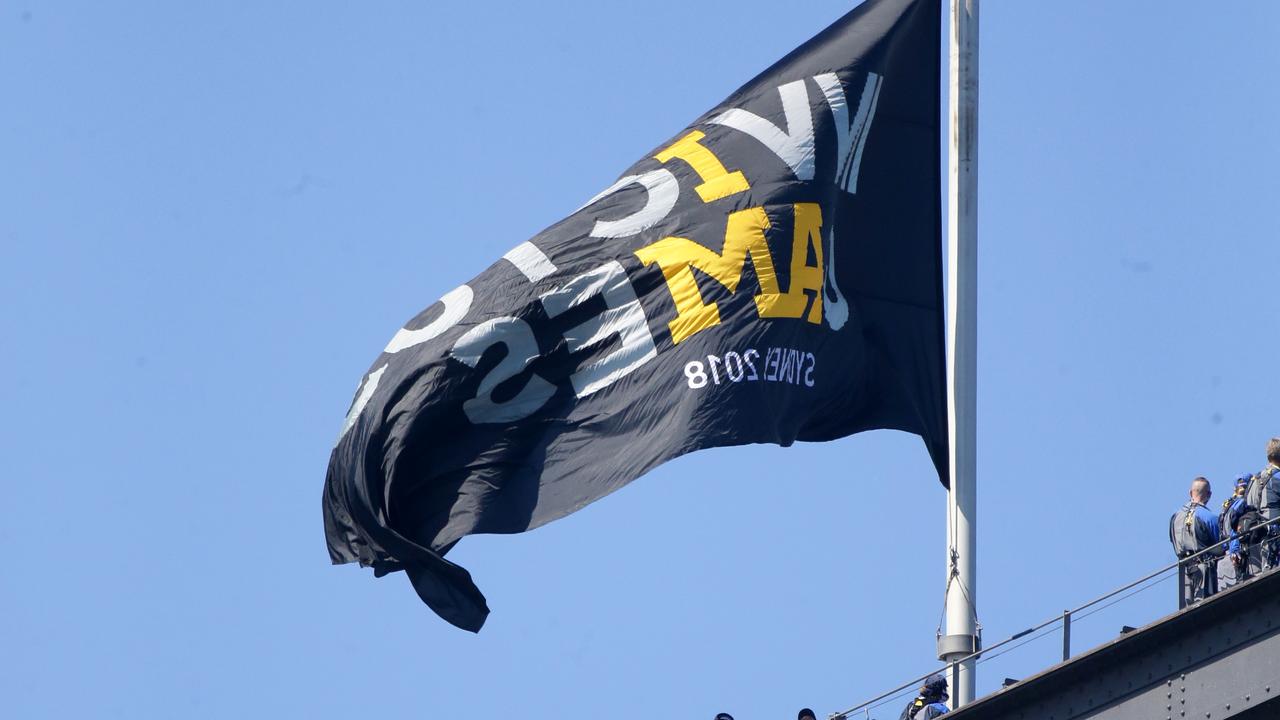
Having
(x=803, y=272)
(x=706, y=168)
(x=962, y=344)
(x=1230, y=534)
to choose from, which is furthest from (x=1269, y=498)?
(x=706, y=168)

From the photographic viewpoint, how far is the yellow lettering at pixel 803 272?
2947 centimetres

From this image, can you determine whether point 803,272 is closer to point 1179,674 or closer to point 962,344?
point 962,344

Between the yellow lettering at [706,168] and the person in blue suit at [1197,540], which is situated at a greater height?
the yellow lettering at [706,168]

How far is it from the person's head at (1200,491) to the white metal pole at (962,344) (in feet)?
6.96

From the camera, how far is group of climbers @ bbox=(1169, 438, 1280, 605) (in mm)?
27797

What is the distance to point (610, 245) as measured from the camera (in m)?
30.3

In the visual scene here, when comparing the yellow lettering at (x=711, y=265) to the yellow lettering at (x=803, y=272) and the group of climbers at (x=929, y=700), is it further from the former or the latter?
the group of climbers at (x=929, y=700)

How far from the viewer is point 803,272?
29.7 metres

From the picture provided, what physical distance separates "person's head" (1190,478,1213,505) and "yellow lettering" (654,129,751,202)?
5.44 metres

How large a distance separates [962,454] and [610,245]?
4.24 meters

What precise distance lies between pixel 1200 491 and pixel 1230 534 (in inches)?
34.5

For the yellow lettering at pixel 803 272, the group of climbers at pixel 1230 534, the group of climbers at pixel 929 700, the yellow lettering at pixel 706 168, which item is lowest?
the group of climbers at pixel 929 700

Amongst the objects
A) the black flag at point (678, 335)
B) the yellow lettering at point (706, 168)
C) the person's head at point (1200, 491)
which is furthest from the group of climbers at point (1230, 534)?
the yellow lettering at point (706, 168)

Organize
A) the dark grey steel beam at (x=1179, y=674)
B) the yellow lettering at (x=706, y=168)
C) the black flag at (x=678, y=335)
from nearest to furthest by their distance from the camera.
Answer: the dark grey steel beam at (x=1179, y=674)
the black flag at (x=678, y=335)
the yellow lettering at (x=706, y=168)
